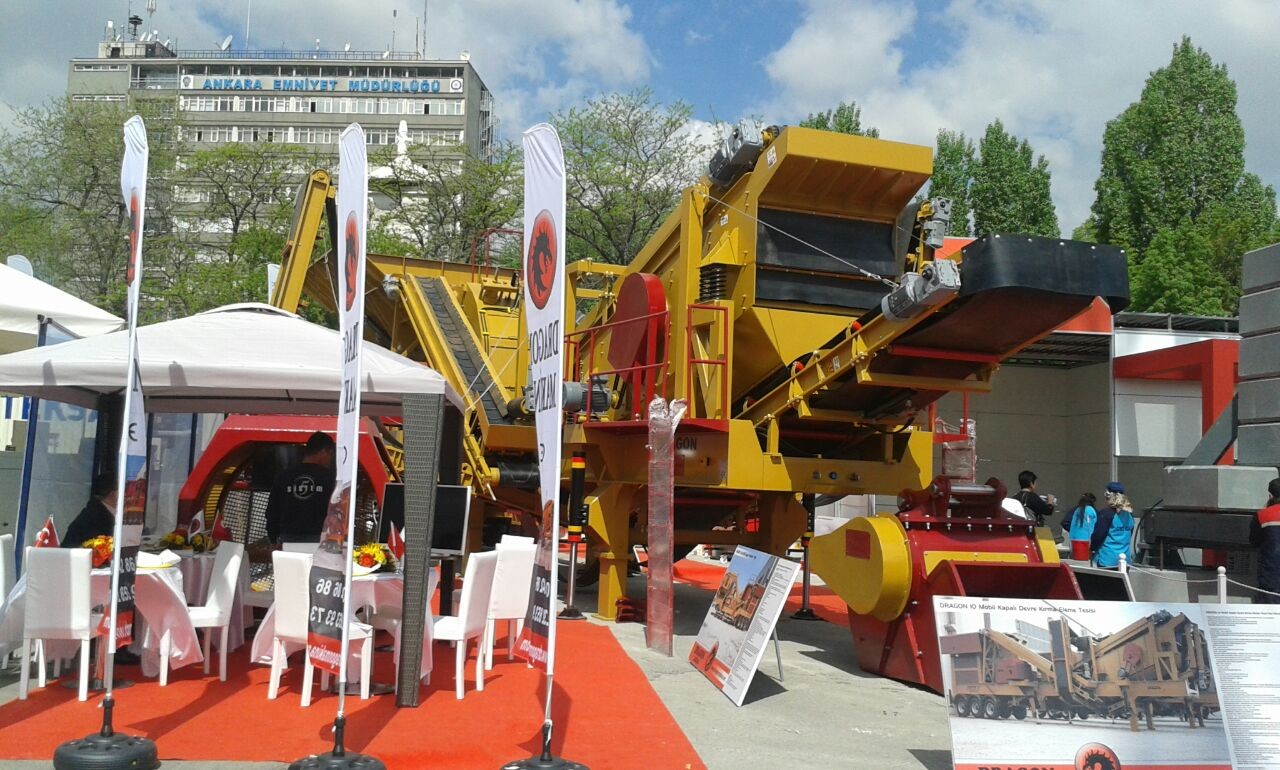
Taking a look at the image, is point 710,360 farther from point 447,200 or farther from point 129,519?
point 447,200

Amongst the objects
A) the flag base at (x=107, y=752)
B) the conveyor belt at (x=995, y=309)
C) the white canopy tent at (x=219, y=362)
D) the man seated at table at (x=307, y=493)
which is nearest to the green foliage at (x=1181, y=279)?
the conveyor belt at (x=995, y=309)

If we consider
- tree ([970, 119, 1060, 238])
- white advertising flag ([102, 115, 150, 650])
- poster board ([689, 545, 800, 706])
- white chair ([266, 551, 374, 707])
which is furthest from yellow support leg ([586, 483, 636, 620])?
tree ([970, 119, 1060, 238])

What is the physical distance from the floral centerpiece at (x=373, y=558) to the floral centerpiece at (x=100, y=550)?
1656mm

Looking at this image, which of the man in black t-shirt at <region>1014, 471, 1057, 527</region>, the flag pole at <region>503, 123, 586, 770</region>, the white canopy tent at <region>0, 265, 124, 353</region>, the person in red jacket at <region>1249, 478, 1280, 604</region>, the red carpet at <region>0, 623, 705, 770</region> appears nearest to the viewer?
the flag pole at <region>503, 123, 586, 770</region>

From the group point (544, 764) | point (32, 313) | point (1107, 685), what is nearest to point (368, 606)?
point (544, 764)

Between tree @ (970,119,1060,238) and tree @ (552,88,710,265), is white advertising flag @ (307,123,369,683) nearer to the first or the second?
tree @ (552,88,710,265)

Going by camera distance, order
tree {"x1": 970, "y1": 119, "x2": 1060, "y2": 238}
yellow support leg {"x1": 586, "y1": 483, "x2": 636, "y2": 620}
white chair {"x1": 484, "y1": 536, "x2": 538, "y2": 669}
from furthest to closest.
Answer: tree {"x1": 970, "y1": 119, "x2": 1060, "y2": 238}, yellow support leg {"x1": 586, "y1": 483, "x2": 636, "y2": 620}, white chair {"x1": 484, "y1": 536, "x2": 538, "y2": 669}

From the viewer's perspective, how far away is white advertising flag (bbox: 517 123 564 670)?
5.45 m

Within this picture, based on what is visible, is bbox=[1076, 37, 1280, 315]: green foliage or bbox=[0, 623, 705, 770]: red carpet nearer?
bbox=[0, 623, 705, 770]: red carpet

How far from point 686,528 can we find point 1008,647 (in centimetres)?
634

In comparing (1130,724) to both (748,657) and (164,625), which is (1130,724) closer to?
(748,657)

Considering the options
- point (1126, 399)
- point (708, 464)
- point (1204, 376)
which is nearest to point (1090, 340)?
point (1126, 399)

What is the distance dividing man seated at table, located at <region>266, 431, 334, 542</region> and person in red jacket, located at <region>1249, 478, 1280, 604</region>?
23.4 ft

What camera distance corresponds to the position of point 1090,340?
2269 centimetres
